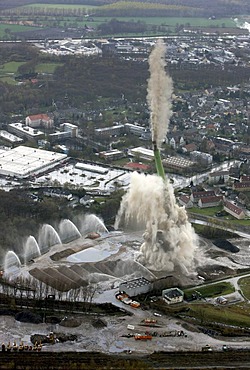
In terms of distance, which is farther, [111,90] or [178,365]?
[111,90]

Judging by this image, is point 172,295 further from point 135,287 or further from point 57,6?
point 57,6

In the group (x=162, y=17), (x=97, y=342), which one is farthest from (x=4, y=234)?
(x=162, y=17)

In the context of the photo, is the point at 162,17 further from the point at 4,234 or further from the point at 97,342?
the point at 97,342

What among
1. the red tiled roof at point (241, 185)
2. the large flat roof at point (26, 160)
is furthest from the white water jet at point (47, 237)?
the red tiled roof at point (241, 185)

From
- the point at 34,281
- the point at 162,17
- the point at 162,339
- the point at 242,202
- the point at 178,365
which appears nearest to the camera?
the point at 178,365

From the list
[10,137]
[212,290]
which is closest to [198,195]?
[212,290]

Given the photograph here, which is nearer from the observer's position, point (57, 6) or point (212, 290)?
point (212, 290)

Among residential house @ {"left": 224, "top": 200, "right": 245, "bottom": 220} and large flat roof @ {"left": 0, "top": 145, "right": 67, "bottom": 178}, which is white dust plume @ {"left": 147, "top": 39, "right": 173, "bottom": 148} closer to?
residential house @ {"left": 224, "top": 200, "right": 245, "bottom": 220}

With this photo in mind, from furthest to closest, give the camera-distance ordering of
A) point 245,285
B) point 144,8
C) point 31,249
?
point 144,8 < point 31,249 < point 245,285

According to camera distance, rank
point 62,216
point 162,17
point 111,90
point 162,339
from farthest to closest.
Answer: point 162,17 → point 111,90 → point 62,216 → point 162,339
